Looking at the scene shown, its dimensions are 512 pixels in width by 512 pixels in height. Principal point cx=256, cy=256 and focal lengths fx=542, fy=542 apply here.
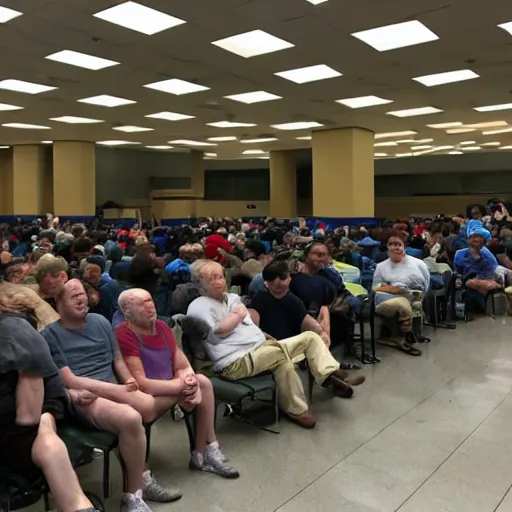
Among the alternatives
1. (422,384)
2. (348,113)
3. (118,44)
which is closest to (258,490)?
(422,384)

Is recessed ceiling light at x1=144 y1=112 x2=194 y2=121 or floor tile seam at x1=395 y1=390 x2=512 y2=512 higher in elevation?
recessed ceiling light at x1=144 y1=112 x2=194 y2=121

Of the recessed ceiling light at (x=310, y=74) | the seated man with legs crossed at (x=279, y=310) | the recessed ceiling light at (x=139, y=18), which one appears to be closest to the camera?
the seated man with legs crossed at (x=279, y=310)

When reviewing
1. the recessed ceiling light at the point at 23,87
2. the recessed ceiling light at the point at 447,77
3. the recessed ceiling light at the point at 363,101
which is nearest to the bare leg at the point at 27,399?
the recessed ceiling light at the point at 447,77

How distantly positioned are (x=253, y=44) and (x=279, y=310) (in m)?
5.29

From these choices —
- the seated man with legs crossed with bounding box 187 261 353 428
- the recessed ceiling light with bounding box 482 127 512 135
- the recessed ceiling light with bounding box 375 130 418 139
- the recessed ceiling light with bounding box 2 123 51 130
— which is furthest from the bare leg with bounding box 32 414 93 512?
the recessed ceiling light with bounding box 482 127 512 135

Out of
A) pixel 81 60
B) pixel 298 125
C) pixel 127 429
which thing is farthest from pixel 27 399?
pixel 298 125

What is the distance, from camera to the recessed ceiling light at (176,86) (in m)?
10.5

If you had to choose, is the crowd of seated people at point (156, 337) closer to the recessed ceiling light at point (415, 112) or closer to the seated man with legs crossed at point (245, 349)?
the seated man with legs crossed at point (245, 349)

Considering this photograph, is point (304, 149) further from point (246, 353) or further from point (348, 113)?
point (246, 353)

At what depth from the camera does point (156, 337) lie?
10.3ft

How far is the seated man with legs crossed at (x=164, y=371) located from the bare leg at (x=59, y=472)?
27.0 inches

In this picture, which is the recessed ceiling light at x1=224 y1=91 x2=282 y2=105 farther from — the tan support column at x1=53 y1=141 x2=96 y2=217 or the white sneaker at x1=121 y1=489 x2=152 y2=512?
the white sneaker at x1=121 y1=489 x2=152 y2=512

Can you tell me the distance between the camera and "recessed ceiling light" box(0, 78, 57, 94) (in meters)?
10.7

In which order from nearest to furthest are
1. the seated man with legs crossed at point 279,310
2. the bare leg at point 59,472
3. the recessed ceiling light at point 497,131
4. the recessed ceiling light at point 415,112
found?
the bare leg at point 59,472
the seated man with legs crossed at point 279,310
the recessed ceiling light at point 415,112
the recessed ceiling light at point 497,131
